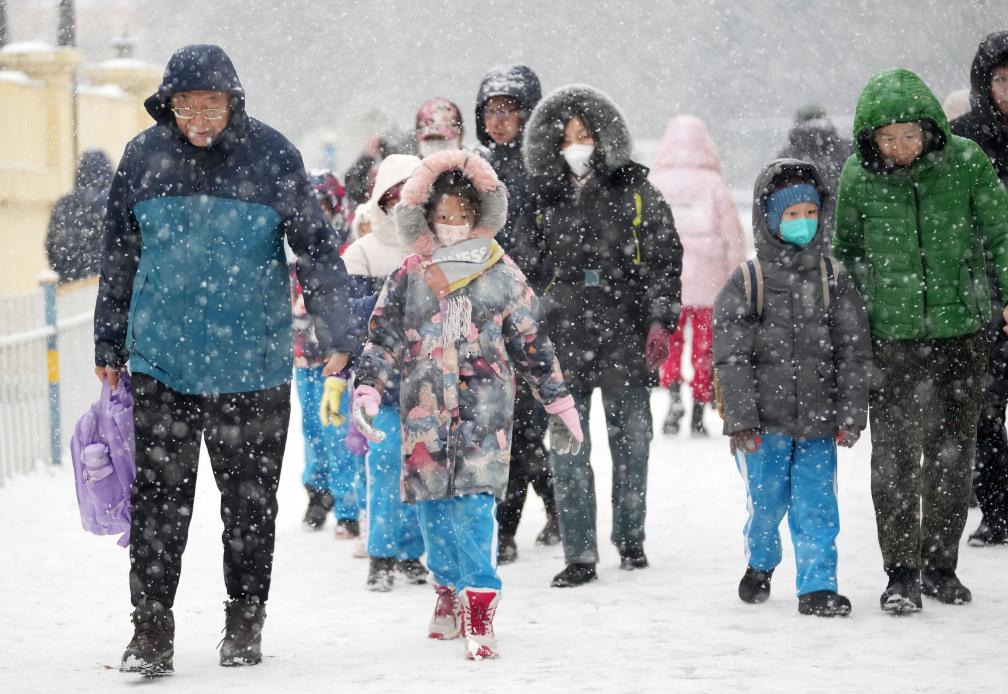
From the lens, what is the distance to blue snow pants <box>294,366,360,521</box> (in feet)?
29.5

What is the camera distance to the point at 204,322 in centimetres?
589

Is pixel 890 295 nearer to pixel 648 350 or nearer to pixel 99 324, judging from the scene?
pixel 648 350

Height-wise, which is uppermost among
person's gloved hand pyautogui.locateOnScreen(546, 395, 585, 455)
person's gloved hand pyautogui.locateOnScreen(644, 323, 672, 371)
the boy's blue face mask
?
the boy's blue face mask

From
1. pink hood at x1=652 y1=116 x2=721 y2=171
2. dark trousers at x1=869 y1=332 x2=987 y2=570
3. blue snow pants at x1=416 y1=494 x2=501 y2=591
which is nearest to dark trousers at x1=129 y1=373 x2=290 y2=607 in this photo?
blue snow pants at x1=416 y1=494 x2=501 y2=591

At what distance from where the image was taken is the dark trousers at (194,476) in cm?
591

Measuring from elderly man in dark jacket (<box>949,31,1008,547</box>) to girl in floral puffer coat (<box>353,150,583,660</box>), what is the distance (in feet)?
7.49

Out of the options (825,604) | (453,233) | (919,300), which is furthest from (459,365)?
(919,300)

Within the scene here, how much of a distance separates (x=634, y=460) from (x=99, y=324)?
2.68 m

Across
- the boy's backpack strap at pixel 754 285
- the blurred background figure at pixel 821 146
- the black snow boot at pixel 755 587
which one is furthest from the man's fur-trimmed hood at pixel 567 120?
the blurred background figure at pixel 821 146

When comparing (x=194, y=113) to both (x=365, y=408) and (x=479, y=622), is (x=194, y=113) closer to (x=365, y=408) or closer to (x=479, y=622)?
(x=365, y=408)

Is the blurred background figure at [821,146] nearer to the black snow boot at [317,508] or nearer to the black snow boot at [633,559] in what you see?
the black snow boot at [317,508]

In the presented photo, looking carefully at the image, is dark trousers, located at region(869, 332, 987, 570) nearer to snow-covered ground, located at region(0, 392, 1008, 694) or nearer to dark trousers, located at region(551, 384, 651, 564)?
snow-covered ground, located at region(0, 392, 1008, 694)

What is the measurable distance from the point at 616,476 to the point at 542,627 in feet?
4.45

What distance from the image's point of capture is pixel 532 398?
8.29 meters
